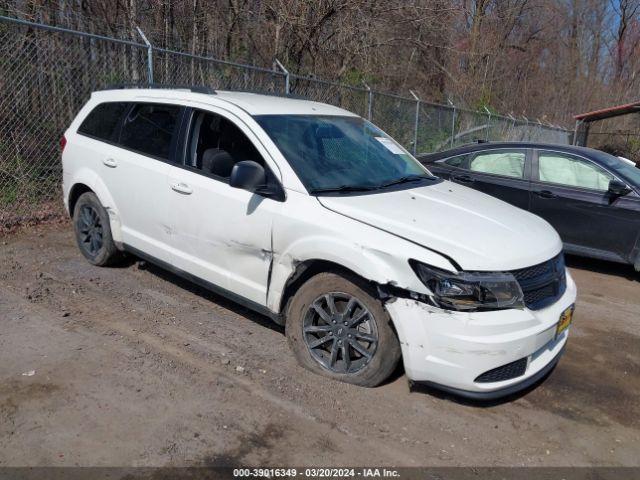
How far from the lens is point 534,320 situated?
3225 millimetres

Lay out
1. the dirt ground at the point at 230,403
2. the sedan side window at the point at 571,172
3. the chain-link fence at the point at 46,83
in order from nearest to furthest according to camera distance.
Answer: the dirt ground at the point at 230,403 < the sedan side window at the point at 571,172 < the chain-link fence at the point at 46,83

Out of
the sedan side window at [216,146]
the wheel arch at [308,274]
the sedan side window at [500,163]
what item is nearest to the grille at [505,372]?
the wheel arch at [308,274]

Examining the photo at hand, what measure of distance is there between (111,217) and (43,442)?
255cm

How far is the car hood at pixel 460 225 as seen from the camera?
10.4 feet

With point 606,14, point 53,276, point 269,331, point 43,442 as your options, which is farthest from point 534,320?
point 606,14

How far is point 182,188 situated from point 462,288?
2.29 metres

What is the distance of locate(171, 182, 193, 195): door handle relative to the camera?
13.6 feet

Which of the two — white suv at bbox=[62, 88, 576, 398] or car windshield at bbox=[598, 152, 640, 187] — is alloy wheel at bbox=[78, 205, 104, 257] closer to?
white suv at bbox=[62, 88, 576, 398]

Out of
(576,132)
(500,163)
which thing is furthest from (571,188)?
(576,132)

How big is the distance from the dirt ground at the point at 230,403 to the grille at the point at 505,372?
307 millimetres

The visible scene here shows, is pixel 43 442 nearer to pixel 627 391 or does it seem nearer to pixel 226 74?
pixel 627 391

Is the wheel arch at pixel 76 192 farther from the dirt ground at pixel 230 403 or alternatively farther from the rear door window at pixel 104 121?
the dirt ground at pixel 230 403

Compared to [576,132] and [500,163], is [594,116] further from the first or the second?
[500,163]

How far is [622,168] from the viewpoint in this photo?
6.67 m
